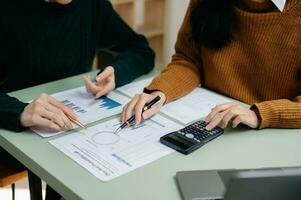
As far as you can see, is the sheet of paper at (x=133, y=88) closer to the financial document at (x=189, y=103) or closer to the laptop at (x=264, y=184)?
the financial document at (x=189, y=103)

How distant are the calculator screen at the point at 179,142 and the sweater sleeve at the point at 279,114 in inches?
8.5

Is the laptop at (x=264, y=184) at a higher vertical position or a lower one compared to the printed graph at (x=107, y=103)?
higher

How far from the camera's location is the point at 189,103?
1252 millimetres

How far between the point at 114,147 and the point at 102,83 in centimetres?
36

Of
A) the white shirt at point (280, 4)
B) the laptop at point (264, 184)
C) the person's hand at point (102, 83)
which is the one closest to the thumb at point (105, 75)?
the person's hand at point (102, 83)

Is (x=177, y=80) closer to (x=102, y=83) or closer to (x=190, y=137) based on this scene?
(x=102, y=83)

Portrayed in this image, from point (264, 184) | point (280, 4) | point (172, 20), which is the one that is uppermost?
point (280, 4)

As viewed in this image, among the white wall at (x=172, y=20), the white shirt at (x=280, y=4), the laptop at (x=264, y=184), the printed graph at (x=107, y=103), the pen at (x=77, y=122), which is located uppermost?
the white shirt at (x=280, y=4)

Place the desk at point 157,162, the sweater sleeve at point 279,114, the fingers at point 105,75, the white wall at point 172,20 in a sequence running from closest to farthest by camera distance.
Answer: the desk at point 157,162 < the sweater sleeve at point 279,114 < the fingers at point 105,75 < the white wall at point 172,20

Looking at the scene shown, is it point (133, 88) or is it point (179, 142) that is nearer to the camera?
point (179, 142)

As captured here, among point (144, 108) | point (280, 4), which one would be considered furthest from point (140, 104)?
point (280, 4)

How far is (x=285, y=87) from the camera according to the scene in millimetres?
1276

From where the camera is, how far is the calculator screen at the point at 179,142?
3.22 ft

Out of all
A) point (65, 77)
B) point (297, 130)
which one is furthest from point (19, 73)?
point (297, 130)
